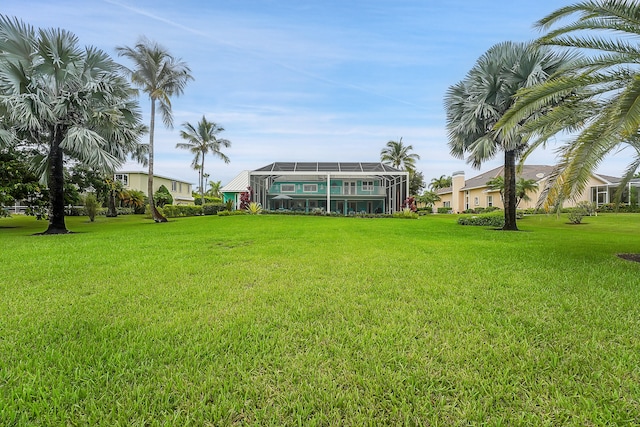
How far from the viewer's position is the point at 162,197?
116 feet

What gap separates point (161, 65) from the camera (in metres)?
20.7

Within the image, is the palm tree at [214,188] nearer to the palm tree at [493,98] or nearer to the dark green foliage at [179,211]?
the dark green foliage at [179,211]

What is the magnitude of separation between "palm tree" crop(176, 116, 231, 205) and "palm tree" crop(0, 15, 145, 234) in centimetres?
2290

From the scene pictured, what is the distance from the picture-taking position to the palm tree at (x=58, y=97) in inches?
454

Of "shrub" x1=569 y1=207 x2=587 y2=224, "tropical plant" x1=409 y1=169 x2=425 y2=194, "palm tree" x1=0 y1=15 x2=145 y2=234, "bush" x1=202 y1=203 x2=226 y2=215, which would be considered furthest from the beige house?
"shrub" x1=569 y1=207 x2=587 y2=224

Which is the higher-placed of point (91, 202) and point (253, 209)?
point (91, 202)

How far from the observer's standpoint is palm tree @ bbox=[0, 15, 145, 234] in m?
11.5

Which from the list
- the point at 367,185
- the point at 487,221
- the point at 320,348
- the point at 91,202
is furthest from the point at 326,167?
the point at 320,348

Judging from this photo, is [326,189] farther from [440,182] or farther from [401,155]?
[440,182]

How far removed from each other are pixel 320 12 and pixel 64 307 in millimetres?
13078

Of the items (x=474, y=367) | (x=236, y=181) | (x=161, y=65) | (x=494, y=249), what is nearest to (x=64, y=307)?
(x=474, y=367)

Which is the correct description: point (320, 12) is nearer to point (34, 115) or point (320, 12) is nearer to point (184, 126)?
point (34, 115)

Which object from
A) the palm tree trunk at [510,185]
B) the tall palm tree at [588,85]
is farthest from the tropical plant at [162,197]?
the tall palm tree at [588,85]

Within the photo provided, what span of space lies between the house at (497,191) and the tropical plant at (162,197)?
124ft
